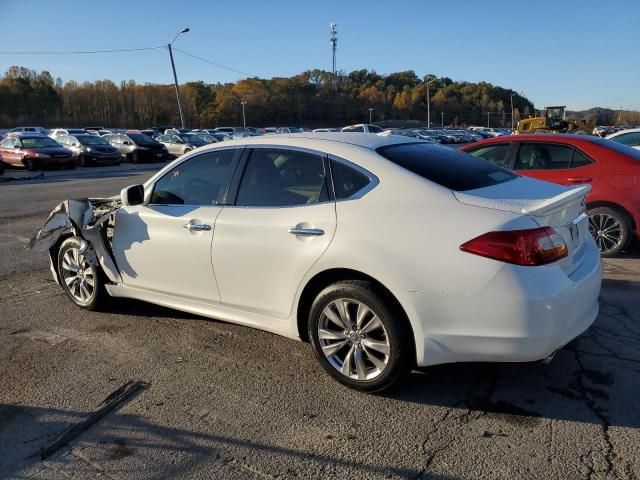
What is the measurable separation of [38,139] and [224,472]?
25828 millimetres

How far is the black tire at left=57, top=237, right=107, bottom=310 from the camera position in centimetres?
487

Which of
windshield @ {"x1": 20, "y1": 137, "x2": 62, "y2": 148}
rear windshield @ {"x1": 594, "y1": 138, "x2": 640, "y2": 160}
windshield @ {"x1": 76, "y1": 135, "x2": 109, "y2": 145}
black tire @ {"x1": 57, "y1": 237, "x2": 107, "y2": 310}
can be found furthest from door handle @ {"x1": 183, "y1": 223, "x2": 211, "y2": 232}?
windshield @ {"x1": 76, "y1": 135, "x2": 109, "y2": 145}

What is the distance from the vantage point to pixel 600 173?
6.40 m

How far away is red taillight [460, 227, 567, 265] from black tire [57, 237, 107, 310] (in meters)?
3.42

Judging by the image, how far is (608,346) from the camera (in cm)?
394

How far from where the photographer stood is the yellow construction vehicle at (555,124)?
31.7 m

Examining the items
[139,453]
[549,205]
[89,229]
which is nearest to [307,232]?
[549,205]

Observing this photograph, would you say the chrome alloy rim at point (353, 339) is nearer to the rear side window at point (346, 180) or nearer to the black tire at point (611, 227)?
the rear side window at point (346, 180)

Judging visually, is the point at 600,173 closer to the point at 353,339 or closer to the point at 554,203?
the point at 554,203

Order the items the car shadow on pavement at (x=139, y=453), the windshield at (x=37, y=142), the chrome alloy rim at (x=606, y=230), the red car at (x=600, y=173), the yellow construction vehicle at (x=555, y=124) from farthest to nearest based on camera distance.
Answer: the yellow construction vehicle at (x=555, y=124), the windshield at (x=37, y=142), the chrome alloy rim at (x=606, y=230), the red car at (x=600, y=173), the car shadow on pavement at (x=139, y=453)

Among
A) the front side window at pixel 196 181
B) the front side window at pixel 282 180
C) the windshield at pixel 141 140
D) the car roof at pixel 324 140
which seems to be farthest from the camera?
the windshield at pixel 141 140

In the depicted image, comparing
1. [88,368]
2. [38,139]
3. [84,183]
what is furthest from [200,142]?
[88,368]

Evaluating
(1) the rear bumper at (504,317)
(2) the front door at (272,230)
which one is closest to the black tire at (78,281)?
(2) the front door at (272,230)

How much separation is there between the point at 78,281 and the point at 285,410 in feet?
9.26
